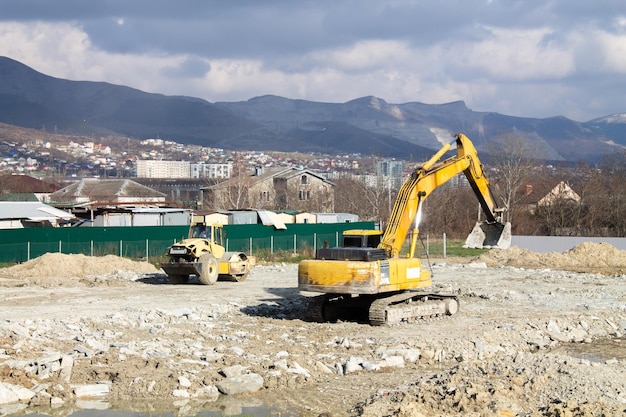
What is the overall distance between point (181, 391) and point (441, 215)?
56.2 metres

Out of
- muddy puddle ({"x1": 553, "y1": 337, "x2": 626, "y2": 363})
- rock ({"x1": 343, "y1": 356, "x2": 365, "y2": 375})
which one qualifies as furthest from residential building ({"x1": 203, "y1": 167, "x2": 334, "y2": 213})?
rock ({"x1": 343, "y1": 356, "x2": 365, "y2": 375})

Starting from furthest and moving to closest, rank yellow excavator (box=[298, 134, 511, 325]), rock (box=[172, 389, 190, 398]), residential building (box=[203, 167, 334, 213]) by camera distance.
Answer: residential building (box=[203, 167, 334, 213]) < yellow excavator (box=[298, 134, 511, 325]) < rock (box=[172, 389, 190, 398])

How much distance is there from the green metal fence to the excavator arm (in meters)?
13.2

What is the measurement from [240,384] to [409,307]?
7.66 meters

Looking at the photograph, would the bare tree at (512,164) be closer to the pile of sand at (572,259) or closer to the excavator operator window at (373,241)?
the pile of sand at (572,259)

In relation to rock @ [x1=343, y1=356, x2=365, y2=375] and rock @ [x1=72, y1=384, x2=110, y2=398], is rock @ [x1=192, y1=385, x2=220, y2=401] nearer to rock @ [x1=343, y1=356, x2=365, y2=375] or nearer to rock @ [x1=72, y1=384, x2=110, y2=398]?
rock @ [x1=72, y1=384, x2=110, y2=398]

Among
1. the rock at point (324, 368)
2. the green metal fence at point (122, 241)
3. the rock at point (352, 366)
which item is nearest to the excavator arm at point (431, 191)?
the rock at point (352, 366)

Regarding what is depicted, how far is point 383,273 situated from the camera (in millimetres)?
20250

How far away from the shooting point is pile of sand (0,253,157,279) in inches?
1316

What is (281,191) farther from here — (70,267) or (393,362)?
(393,362)

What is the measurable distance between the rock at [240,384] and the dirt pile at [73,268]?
740 inches

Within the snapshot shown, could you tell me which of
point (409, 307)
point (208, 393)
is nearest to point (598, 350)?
point (409, 307)

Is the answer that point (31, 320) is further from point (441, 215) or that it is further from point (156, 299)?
point (441, 215)

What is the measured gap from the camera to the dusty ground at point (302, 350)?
12578 mm
